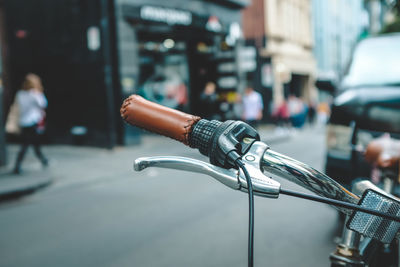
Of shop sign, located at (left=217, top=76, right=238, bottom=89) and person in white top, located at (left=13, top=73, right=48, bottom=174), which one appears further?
shop sign, located at (left=217, top=76, right=238, bottom=89)

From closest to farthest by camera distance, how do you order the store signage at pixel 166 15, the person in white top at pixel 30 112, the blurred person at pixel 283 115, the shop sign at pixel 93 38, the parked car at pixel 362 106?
the parked car at pixel 362 106 < the person in white top at pixel 30 112 < the shop sign at pixel 93 38 < the store signage at pixel 166 15 < the blurred person at pixel 283 115

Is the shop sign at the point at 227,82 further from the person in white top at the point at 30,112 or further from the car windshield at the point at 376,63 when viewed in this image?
the car windshield at the point at 376,63

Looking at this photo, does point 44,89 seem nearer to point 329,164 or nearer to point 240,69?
point 240,69

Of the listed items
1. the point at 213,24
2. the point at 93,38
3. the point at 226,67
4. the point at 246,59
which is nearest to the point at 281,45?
the point at 246,59

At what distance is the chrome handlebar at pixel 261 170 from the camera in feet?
3.38

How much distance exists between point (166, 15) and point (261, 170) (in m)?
12.9

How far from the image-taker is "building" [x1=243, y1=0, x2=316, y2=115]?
22188 millimetres

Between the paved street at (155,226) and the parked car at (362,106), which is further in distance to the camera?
the paved street at (155,226)

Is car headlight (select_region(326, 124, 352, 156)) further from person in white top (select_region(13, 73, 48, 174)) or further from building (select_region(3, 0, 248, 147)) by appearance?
building (select_region(3, 0, 248, 147))

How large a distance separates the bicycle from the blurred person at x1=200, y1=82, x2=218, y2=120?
44.0 ft

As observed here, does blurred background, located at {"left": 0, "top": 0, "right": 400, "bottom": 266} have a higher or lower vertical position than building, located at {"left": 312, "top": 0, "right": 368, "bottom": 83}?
lower

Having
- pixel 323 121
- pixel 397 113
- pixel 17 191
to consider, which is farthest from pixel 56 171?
pixel 323 121

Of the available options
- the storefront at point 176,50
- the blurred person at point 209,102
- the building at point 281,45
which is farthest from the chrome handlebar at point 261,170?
the building at point 281,45

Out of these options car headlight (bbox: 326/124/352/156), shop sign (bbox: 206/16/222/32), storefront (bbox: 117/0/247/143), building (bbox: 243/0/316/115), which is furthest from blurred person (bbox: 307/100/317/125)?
car headlight (bbox: 326/124/352/156)
